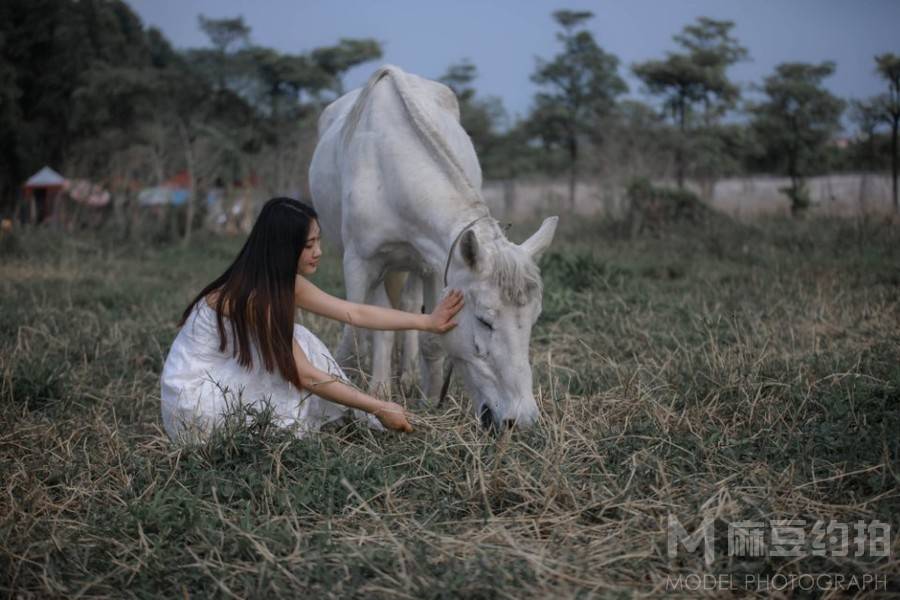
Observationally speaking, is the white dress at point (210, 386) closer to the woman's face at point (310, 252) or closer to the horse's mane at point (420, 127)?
the woman's face at point (310, 252)

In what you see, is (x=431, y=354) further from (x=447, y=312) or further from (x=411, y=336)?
(x=447, y=312)

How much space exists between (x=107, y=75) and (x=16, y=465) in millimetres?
17934

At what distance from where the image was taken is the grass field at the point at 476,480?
237cm

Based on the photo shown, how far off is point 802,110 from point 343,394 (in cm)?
1940

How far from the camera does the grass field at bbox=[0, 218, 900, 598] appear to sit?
7.79 ft

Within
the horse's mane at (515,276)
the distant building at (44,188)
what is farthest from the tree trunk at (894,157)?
the distant building at (44,188)

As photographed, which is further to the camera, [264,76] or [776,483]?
[264,76]

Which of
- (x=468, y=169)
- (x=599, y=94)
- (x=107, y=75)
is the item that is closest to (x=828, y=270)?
(x=468, y=169)

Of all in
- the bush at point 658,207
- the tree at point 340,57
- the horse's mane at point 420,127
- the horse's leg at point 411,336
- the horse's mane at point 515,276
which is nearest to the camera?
the horse's mane at point 515,276

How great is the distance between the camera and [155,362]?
5.23 meters

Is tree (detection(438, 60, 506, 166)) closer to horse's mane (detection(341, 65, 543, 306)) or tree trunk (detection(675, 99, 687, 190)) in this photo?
tree trunk (detection(675, 99, 687, 190))

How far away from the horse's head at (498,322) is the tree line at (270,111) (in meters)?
12.0

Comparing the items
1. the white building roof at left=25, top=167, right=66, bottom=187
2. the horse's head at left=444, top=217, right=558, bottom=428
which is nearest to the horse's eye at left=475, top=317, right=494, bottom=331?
the horse's head at left=444, top=217, right=558, bottom=428

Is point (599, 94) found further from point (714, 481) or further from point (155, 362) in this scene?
point (714, 481)
